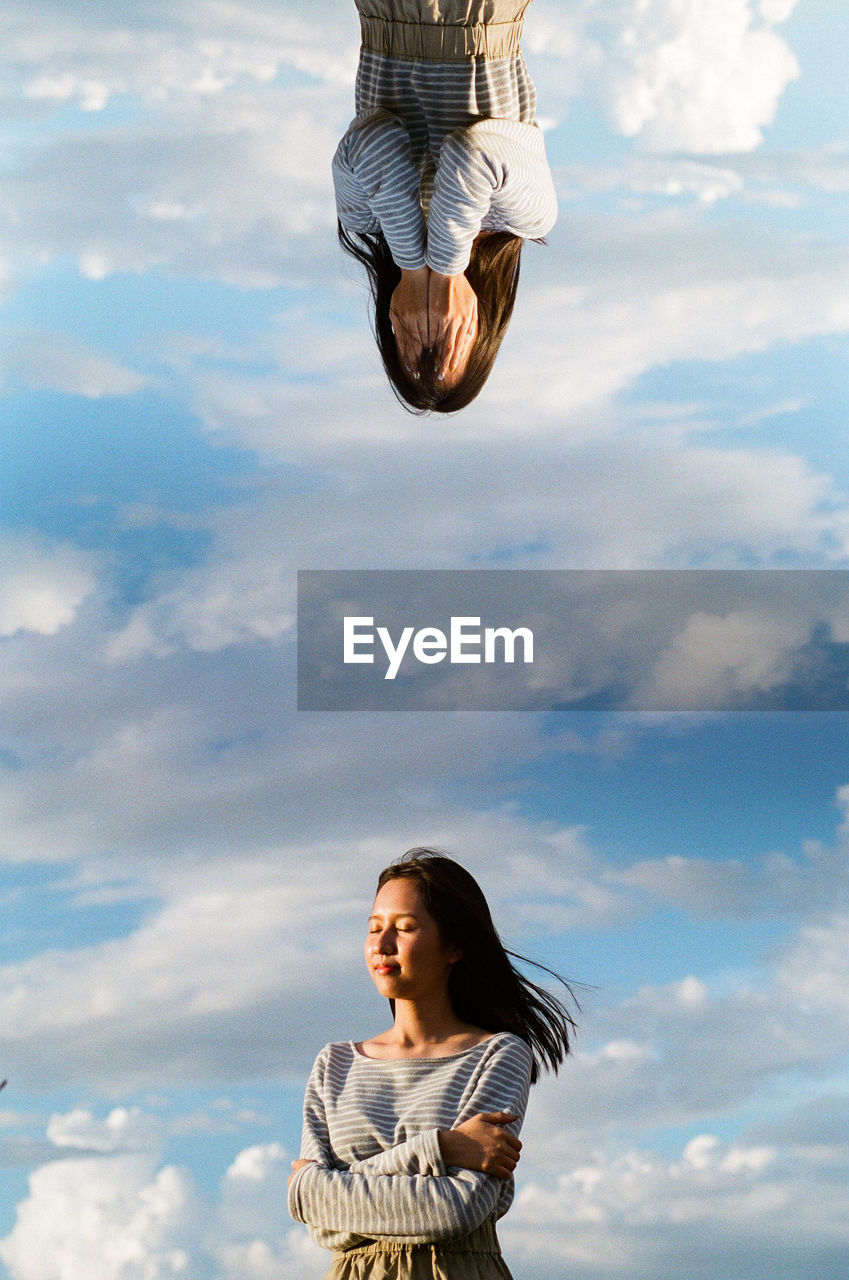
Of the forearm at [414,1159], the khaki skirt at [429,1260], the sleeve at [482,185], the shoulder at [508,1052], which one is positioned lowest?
the khaki skirt at [429,1260]

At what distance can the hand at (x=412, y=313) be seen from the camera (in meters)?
3.89

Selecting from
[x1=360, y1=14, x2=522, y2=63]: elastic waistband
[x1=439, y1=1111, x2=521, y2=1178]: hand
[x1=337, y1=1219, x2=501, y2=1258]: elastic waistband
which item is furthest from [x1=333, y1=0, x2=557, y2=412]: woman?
[x1=337, y1=1219, x2=501, y2=1258]: elastic waistband

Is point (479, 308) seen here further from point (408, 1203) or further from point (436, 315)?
point (408, 1203)

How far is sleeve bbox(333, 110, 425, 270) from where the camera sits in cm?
371

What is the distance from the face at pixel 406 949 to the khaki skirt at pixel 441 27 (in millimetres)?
2151

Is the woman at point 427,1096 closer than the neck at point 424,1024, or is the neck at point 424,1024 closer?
the woman at point 427,1096

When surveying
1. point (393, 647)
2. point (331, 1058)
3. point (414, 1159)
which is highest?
point (393, 647)

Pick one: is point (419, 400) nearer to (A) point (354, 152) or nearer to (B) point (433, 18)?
(A) point (354, 152)

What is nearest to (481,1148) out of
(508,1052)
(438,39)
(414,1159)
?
(414,1159)

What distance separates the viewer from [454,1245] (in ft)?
9.35

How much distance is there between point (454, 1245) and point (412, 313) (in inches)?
92.2

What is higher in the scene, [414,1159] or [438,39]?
[438,39]

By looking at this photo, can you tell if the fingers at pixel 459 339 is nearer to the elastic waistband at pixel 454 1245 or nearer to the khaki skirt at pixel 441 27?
the khaki skirt at pixel 441 27

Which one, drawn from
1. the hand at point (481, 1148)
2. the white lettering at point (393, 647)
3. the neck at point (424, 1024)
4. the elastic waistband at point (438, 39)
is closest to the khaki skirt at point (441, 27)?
the elastic waistband at point (438, 39)
